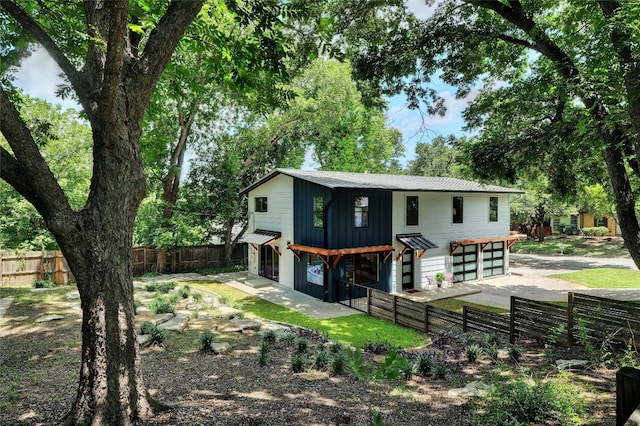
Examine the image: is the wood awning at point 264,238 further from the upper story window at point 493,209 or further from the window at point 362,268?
the upper story window at point 493,209

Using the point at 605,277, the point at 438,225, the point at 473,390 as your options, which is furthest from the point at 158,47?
the point at 605,277

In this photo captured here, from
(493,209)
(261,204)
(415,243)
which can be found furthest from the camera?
(493,209)

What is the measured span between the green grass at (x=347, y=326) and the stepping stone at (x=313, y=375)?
10.9 ft

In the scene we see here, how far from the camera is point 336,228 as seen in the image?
13.6 m

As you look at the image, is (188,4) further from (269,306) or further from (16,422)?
(269,306)

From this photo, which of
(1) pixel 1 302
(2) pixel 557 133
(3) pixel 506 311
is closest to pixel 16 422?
(1) pixel 1 302

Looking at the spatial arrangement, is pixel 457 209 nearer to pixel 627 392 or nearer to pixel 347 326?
pixel 347 326

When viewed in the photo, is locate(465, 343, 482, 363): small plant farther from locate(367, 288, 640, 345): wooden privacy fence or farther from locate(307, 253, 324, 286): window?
locate(307, 253, 324, 286): window

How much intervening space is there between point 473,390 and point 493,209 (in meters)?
16.5

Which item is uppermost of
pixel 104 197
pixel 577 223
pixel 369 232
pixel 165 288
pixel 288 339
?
pixel 104 197

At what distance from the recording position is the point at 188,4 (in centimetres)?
368

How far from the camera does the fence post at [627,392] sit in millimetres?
2430

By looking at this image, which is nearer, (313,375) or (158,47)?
(158,47)

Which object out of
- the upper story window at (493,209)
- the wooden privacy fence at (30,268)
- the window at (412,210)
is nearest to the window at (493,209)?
the upper story window at (493,209)
